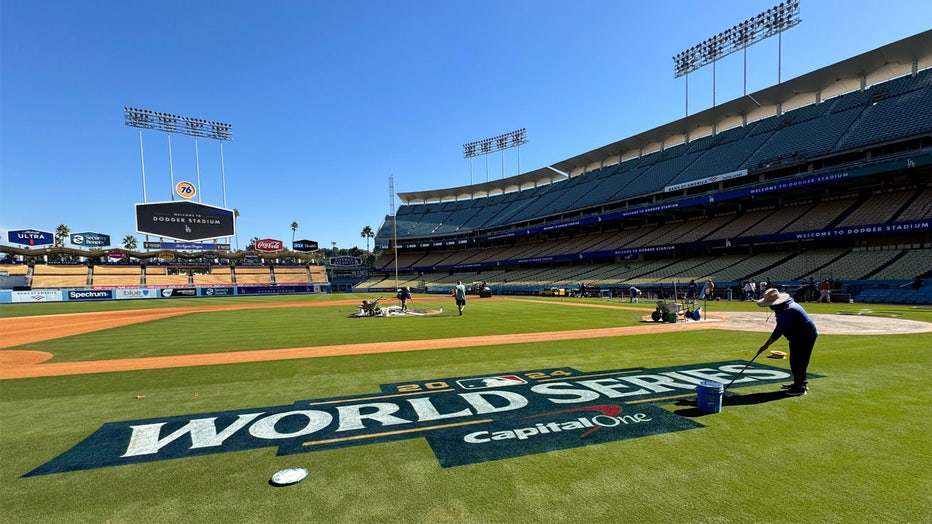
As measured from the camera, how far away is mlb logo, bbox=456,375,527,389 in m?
7.62

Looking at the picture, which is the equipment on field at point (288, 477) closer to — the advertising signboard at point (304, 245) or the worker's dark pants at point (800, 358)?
the worker's dark pants at point (800, 358)

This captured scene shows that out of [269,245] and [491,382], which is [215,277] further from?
[491,382]

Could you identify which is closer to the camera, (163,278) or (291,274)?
(163,278)

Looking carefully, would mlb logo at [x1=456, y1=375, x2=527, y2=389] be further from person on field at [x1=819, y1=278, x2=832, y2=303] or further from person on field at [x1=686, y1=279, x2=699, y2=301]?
person on field at [x1=819, y1=278, x2=832, y2=303]

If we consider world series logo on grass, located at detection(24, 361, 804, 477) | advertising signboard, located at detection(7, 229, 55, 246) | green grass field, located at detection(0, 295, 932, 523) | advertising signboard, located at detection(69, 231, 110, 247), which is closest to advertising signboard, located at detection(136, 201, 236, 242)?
advertising signboard, located at detection(69, 231, 110, 247)

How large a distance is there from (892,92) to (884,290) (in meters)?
25.8

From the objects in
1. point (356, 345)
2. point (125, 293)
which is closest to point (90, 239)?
point (125, 293)

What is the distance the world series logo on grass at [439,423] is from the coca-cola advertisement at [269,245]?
87580mm

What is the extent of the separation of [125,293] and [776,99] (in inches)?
3665

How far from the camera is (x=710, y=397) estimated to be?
5.80 metres

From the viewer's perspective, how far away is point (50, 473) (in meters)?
4.40

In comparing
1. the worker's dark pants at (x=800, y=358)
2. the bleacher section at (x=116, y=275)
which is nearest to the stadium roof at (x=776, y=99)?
the worker's dark pants at (x=800, y=358)

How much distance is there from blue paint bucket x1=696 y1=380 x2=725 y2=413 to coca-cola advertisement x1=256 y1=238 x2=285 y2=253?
300ft

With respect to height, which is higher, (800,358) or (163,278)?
(800,358)
